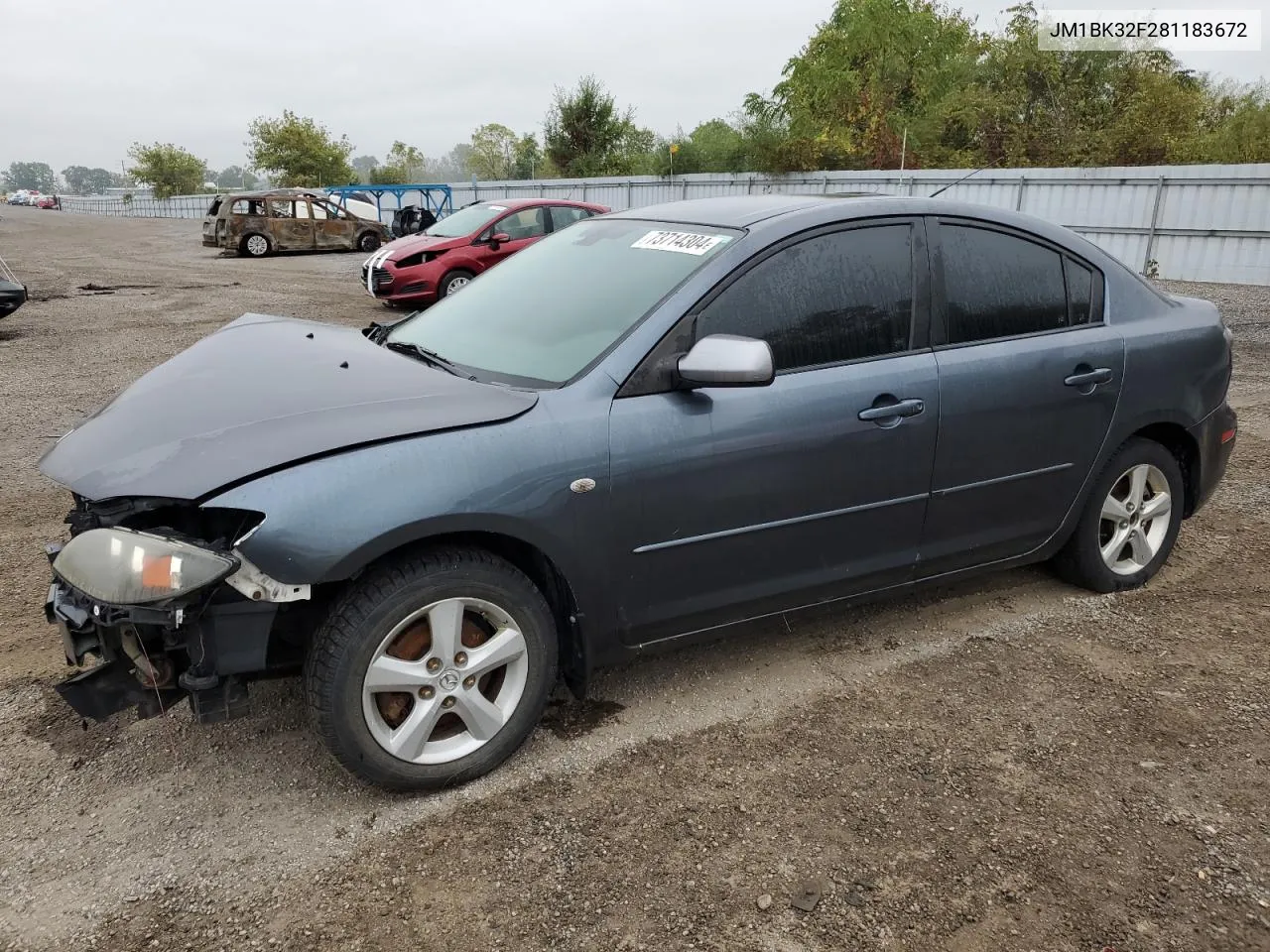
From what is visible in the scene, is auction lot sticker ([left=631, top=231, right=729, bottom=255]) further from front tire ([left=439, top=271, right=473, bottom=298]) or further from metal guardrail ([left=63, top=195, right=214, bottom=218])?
metal guardrail ([left=63, top=195, right=214, bottom=218])

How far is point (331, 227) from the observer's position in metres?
23.9

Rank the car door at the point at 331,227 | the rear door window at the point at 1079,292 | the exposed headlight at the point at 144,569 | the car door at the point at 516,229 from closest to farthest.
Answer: the exposed headlight at the point at 144,569 < the rear door window at the point at 1079,292 < the car door at the point at 516,229 < the car door at the point at 331,227

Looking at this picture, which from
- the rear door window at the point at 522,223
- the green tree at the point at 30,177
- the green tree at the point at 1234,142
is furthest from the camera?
the green tree at the point at 30,177

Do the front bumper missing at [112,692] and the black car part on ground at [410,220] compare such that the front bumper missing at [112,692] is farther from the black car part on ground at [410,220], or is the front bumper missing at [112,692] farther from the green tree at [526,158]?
the green tree at [526,158]

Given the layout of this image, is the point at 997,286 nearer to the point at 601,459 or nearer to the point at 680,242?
the point at 680,242

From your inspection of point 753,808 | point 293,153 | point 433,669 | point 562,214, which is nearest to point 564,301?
point 433,669

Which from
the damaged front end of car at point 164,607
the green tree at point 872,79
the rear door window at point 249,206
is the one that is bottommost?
the damaged front end of car at point 164,607

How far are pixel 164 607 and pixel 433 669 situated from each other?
2.33 ft

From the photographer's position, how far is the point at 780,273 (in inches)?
122

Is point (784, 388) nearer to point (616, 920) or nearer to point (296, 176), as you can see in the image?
point (616, 920)

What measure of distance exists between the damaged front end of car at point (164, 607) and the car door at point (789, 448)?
103cm

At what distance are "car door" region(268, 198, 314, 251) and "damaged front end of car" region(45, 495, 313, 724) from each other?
895 inches

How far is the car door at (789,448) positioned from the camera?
282 cm

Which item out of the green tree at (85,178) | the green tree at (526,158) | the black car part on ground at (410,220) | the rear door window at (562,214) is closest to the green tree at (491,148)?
the green tree at (526,158)
